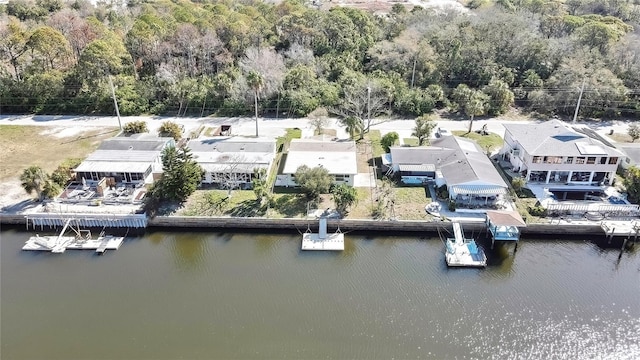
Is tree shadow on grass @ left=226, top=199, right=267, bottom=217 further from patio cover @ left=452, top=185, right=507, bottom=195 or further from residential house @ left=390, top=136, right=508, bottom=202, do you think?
patio cover @ left=452, top=185, right=507, bottom=195

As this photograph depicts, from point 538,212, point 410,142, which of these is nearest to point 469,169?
point 538,212

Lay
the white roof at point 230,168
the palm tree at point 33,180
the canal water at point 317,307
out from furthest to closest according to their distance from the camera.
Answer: the white roof at point 230,168 < the palm tree at point 33,180 < the canal water at point 317,307

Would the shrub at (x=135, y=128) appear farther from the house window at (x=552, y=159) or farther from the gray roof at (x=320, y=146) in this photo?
the house window at (x=552, y=159)

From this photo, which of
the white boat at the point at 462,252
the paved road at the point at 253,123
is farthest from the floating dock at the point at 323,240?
the paved road at the point at 253,123

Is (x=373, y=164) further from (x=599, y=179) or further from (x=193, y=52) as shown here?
(x=193, y=52)

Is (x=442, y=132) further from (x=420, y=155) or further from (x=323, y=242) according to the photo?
(x=323, y=242)
